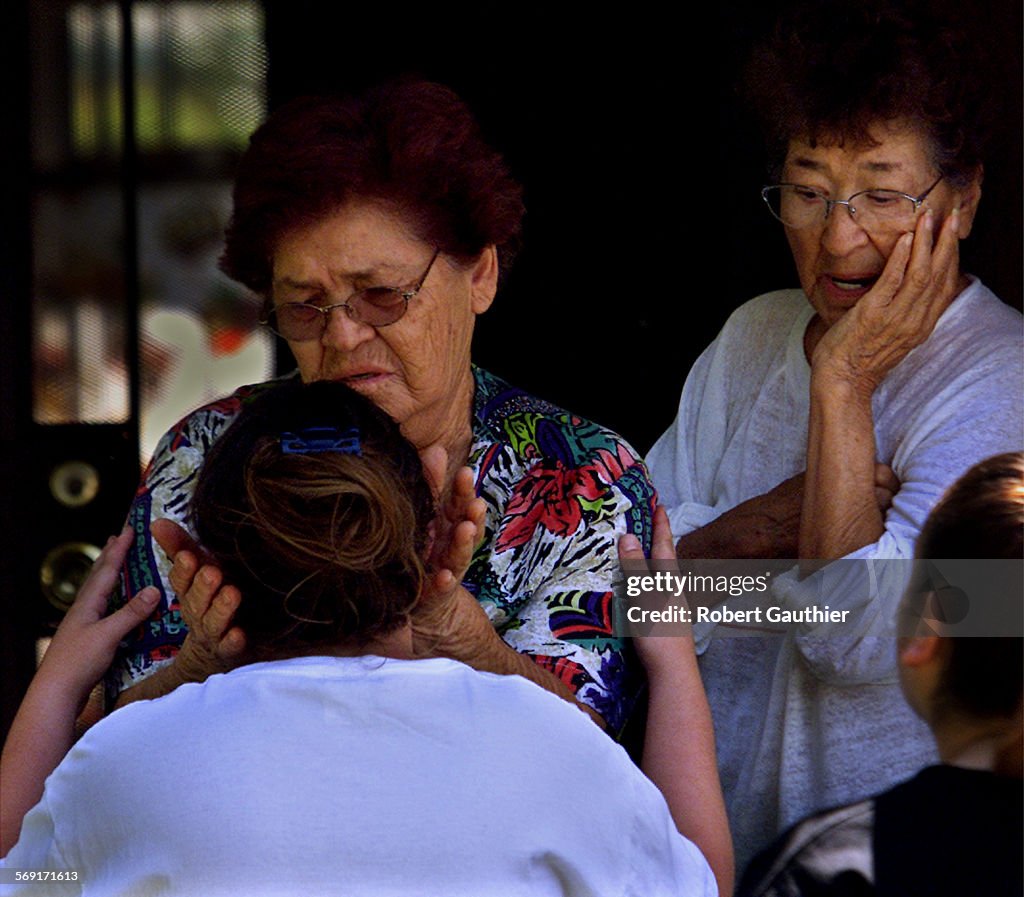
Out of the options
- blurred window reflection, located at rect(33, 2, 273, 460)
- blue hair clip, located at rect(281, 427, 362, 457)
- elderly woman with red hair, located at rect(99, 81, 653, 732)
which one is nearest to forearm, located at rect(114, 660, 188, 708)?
elderly woman with red hair, located at rect(99, 81, 653, 732)

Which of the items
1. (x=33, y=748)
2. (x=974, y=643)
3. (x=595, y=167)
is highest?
(x=595, y=167)

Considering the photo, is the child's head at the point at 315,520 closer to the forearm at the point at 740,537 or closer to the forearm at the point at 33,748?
the forearm at the point at 33,748

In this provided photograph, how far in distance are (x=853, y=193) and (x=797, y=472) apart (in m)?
0.49

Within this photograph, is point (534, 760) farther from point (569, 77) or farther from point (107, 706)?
point (569, 77)

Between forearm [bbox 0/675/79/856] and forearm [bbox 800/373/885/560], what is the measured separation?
3.75 ft

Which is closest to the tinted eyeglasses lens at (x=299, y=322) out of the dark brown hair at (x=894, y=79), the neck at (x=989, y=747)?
the dark brown hair at (x=894, y=79)

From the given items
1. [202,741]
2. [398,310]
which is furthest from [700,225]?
[202,741]

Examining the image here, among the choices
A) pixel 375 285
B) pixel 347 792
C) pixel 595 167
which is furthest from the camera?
pixel 595 167

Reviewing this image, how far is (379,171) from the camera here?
223cm

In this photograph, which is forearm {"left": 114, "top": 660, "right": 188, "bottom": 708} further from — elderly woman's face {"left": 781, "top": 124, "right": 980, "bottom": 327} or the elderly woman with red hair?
elderly woman's face {"left": 781, "top": 124, "right": 980, "bottom": 327}

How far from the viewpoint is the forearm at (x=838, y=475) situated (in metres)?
2.27

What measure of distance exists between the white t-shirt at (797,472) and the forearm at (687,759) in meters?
0.37

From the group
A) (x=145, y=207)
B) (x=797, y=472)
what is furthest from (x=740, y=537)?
(x=145, y=207)

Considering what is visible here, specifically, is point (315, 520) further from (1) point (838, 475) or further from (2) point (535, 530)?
(1) point (838, 475)
